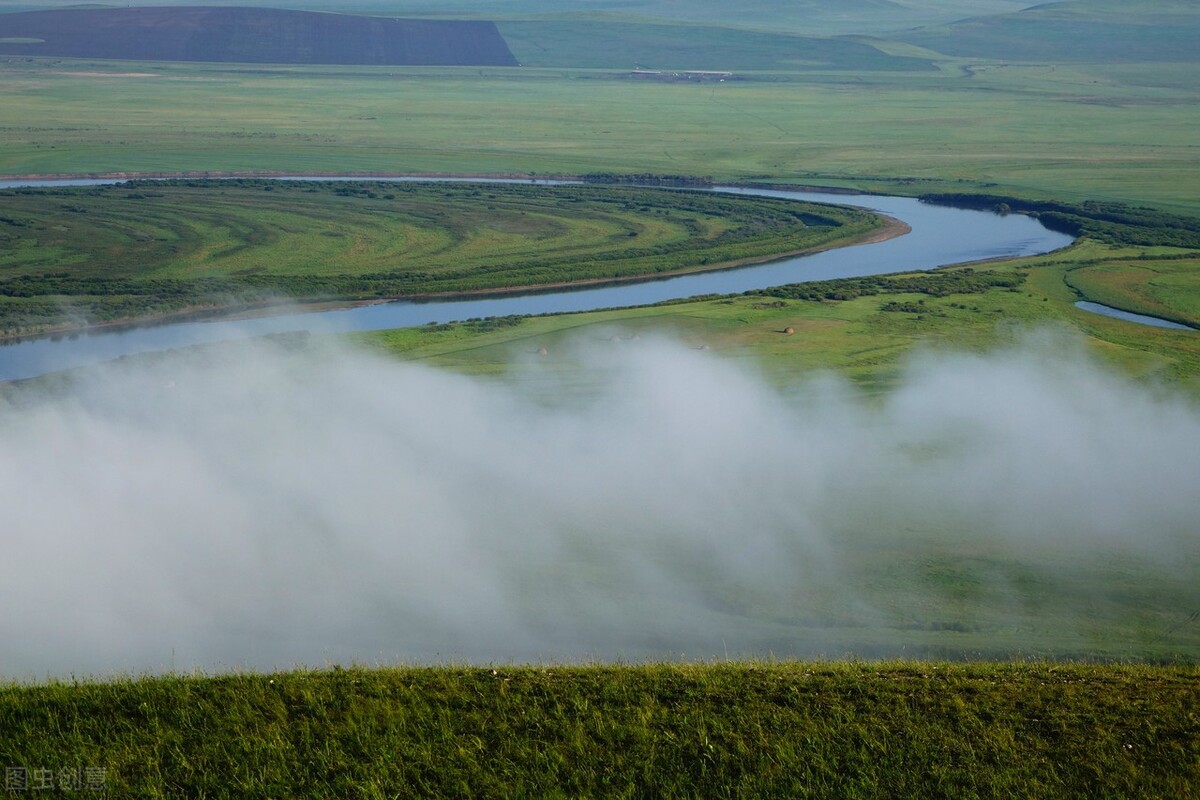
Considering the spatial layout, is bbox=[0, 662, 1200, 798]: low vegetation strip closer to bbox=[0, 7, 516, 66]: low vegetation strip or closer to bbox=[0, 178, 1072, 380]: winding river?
bbox=[0, 178, 1072, 380]: winding river

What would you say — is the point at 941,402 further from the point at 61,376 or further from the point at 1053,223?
the point at 1053,223

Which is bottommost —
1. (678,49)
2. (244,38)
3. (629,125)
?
(629,125)

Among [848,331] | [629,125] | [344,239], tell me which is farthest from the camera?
[629,125]

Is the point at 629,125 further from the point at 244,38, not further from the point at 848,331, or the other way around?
the point at 848,331

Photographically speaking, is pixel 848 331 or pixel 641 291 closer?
pixel 848 331

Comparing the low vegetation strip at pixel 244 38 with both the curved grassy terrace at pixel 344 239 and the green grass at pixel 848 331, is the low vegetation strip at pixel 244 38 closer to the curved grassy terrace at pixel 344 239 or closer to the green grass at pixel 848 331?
the curved grassy terrace at pixel 344 239

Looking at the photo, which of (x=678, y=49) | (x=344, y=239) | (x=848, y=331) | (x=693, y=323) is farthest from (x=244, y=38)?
(x=848, y=331)

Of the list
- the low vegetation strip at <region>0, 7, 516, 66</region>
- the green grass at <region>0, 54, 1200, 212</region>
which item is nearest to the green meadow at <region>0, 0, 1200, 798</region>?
the green grass at <region>0, 54, 1200, 212</region>

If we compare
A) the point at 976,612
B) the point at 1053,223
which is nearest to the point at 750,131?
the point at 1053,223
